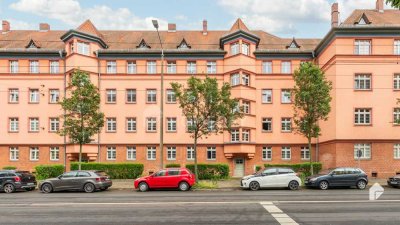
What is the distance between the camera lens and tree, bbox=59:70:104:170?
2855cm

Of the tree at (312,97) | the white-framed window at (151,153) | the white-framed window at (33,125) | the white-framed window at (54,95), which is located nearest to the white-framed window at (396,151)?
the tree at (312,97)

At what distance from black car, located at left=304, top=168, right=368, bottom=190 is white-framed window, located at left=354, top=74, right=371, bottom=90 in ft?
37.9

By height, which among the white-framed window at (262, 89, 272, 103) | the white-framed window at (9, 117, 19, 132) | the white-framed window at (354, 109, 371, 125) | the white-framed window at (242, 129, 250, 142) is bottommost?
the white-framed window at (242, 129, 250, 142)

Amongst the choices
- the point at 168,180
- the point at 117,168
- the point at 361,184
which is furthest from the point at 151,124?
the point at 361,184

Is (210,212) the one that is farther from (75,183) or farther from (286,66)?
(286,66)

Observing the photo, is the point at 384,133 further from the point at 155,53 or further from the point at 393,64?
the point at 155,53

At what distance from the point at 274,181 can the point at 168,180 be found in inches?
266

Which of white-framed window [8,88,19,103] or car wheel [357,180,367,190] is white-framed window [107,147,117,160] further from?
car wheel [357,180,367,190]

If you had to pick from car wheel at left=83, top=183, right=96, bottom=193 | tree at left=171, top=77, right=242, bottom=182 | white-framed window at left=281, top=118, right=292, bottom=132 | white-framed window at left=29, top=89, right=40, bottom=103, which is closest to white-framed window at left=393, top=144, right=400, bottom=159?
white-framed window at left=281, top=118, right=292, bottom=132

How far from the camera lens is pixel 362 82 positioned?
111ft

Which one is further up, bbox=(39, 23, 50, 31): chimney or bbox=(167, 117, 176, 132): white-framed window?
bbox=(39, 23, 50, 31): chimney

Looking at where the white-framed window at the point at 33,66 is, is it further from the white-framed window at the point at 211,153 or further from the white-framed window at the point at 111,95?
the white-framed window at the point at 211,153

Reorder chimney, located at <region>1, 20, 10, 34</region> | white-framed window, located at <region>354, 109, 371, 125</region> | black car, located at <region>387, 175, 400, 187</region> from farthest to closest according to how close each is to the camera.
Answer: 1. chimney, located at <region>1, 20, 10, 34</region>
2. white-framed window, located at <region>354, 109, 371, 125</region>
3. black car, located at <region>387, 175, 400, 187</region>

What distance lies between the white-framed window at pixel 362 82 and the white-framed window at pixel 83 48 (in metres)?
25.7
